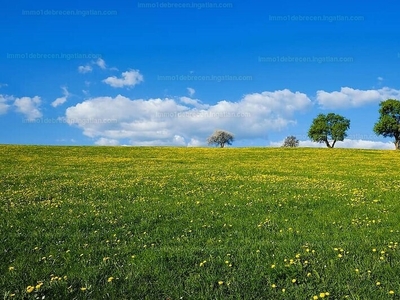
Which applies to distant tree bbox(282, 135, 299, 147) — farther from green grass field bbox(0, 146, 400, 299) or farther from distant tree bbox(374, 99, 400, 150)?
green grass field bbox(0, 146, 400, 299)

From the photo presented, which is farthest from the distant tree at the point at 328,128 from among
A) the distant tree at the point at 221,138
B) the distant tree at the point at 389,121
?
the distant tree at the point at 221,138

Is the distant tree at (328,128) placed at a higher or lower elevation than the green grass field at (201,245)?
higher

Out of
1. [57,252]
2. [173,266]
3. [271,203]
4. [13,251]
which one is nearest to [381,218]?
[271,203]

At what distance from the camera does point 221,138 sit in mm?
135250

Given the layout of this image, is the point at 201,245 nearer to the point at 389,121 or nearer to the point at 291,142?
the point at 389,121

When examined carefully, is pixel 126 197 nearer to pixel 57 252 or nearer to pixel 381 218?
pixel 57 252

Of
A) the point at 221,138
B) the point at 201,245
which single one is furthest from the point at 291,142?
the point at 201,245

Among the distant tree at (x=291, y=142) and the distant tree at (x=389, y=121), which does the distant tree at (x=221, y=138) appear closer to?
the distant tree at (x=291, y=142)

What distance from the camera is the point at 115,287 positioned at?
25.6 ft

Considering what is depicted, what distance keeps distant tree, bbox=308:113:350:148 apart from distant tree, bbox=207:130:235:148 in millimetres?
37646

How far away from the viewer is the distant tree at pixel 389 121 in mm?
92500

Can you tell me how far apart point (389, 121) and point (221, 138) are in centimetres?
6046

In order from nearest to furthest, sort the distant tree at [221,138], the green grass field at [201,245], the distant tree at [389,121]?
the green grass field at [201,245], the distant tree at [389,121], the distant tree at [221,138]

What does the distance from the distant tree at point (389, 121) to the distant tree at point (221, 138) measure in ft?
181
